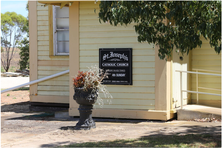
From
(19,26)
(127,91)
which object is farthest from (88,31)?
(19,26)

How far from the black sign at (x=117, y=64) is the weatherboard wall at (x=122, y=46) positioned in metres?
0.12

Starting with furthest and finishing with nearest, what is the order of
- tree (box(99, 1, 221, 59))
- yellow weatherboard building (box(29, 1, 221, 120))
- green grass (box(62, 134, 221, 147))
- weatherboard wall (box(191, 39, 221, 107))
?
weatherboard wall (box(191, 39, 221, 107)) < yellow weatherboard building (box(29, 1, 221, 120)) < green grass (box(62, 134, 221, 147)) < tree (box(99, 1, 221, 59))

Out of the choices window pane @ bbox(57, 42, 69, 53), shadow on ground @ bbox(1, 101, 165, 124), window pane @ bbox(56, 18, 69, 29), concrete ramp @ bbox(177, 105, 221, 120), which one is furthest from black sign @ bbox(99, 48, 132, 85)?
window pane @ bbox(56, 18, 69, 29)

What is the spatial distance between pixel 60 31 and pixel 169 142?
24.3 ft

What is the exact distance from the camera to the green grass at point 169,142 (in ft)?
19.0

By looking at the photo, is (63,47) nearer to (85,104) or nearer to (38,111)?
(38,111)

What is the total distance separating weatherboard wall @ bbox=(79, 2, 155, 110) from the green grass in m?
2.43

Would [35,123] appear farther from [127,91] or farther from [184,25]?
[184,25]

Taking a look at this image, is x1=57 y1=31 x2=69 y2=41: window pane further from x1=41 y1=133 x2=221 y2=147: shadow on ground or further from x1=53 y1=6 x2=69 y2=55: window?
x1=41 y1=133 x2=221 y2=147: shadow on ground

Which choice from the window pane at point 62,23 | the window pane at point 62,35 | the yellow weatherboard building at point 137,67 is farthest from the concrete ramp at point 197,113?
the window pane at point 62,23

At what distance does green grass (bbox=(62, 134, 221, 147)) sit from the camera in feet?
19.0

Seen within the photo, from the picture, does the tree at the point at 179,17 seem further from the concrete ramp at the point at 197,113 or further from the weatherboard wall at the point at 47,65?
the weatherboard wall at the point at 47,65

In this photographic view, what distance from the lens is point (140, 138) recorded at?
659cm

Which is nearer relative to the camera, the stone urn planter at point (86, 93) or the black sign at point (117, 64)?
the stone urn planter at point (86, 93)
